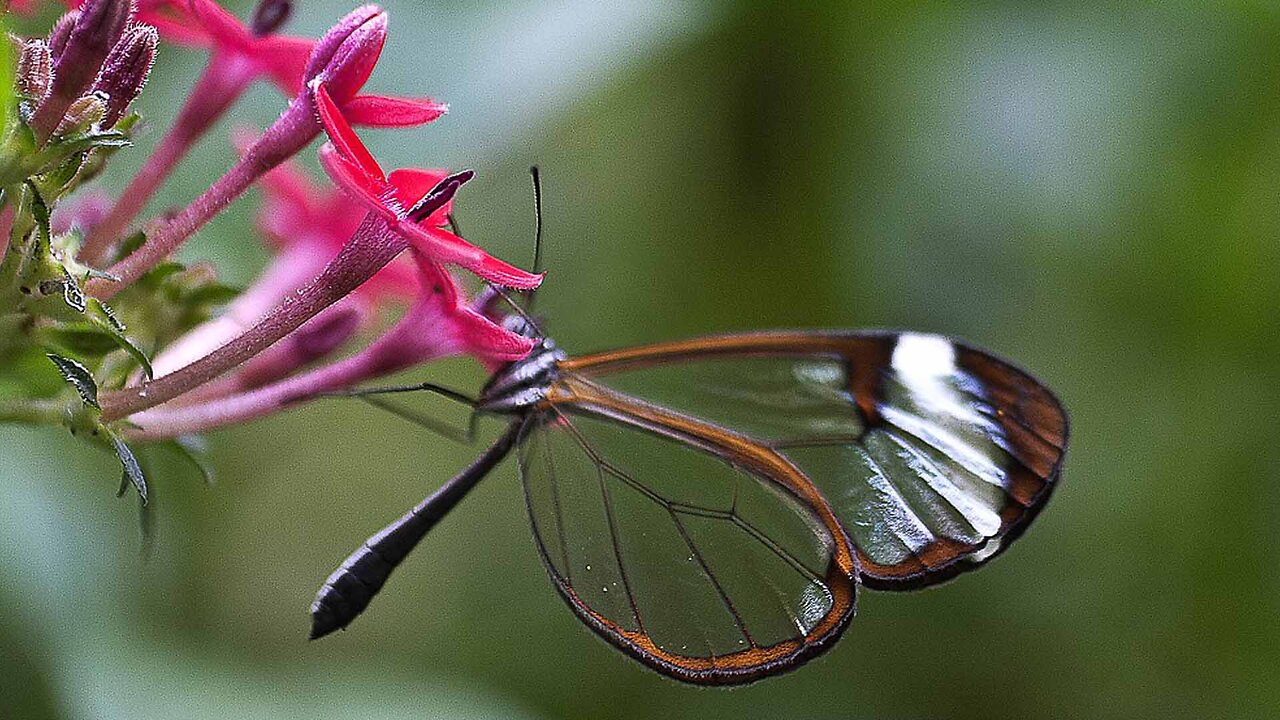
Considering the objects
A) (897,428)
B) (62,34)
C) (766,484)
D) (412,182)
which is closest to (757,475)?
(766,484)

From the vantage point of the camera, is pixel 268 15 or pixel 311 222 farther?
pixel 311 222

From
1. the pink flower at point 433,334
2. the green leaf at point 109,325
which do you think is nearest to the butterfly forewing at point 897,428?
the pink flower at point 433,334

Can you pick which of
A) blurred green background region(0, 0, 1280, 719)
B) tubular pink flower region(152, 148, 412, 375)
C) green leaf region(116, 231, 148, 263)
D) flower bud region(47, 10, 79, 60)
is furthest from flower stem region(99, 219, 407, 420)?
blurred green background region(0, 0, 1280, 719)

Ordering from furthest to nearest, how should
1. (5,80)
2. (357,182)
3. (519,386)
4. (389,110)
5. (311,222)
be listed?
(311,222) < (519,386) < (389,110) < (357,182) < (5,80)

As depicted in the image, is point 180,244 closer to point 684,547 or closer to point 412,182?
point 412,182

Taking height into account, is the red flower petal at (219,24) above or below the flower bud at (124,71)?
above

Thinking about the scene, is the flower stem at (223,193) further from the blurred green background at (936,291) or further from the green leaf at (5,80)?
the blurred green background at (936,291)

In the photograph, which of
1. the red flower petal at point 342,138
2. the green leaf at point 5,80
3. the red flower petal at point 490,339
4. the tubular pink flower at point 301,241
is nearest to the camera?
the green leaf at point 5,80
